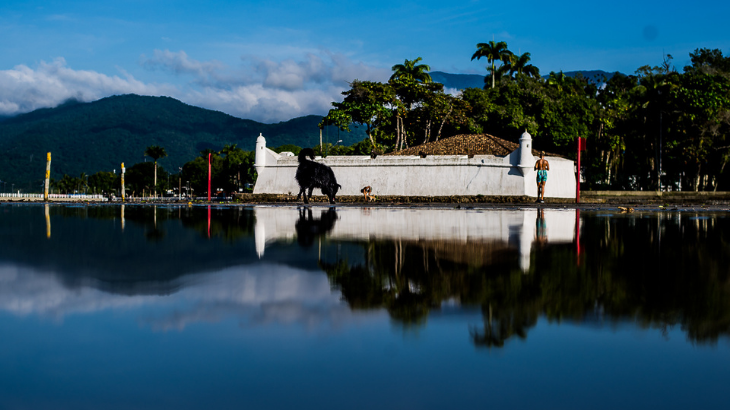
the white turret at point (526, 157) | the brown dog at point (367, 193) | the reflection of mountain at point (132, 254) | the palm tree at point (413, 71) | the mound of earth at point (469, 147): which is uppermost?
the palm tree at point (413, 71)

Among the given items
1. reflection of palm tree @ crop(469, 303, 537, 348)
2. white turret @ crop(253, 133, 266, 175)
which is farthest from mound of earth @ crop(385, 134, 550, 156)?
reflection of palm tree @ crop(469, 303, 537, 348)

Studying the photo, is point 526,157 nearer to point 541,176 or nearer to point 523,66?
point 541,176

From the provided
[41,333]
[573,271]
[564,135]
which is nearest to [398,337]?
[41,333]

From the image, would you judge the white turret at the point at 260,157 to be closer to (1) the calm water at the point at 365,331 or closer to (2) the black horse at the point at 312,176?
(2) the black horse at the point at 312,176

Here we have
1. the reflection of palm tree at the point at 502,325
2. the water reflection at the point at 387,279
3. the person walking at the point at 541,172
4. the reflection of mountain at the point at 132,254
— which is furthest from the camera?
the person walking at the point at 541,172

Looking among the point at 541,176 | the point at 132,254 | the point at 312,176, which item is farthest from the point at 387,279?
the point at 541,176

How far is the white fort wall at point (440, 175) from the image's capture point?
139ft

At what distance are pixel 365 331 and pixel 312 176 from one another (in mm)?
33896

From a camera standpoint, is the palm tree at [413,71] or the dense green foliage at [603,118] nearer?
the dense green foliage at [603,118]

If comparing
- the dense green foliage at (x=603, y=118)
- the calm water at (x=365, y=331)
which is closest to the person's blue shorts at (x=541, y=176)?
the dense green foliage at (x=603, y=118)

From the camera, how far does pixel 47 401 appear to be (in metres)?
3.50

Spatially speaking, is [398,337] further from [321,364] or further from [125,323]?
[125,323]

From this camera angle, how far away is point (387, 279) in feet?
25.0

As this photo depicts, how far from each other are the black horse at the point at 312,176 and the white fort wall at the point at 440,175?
4.73 meters
